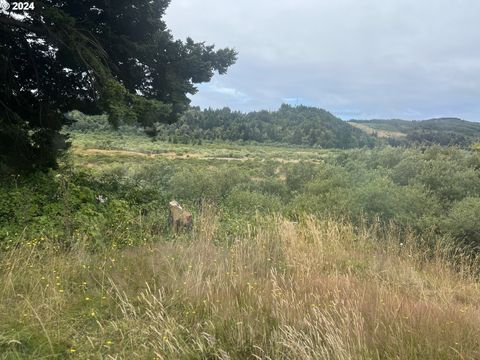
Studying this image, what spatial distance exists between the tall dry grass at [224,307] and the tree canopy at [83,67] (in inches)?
131

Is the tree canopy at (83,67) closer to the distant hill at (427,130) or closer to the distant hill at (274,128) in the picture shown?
the distant hill at (274,128)

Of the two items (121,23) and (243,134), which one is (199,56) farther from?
(243,134)

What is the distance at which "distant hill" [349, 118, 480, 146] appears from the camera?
20.4 m

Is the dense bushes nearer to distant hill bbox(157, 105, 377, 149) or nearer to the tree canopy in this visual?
the tree canopy

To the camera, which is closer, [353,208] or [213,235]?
[213,235]

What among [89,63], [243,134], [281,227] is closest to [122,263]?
[281,227]

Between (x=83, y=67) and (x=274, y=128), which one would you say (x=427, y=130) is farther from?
(x=274, y=128)

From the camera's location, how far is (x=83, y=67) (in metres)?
8.41

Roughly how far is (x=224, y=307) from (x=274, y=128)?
5892 centimetres

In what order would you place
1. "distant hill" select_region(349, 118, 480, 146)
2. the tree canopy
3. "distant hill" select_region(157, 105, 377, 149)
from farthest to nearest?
"distant hill" select_region(157, 105, 377, 149) < "distant hill" select_region(349, 118, 480, 146) < the tree canopy

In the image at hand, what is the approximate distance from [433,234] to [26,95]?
9.44 meters

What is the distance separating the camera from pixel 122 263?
15.8ft

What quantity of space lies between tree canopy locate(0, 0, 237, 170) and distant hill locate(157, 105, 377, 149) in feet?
10.9

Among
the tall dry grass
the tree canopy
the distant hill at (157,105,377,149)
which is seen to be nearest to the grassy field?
the tall dry grass
